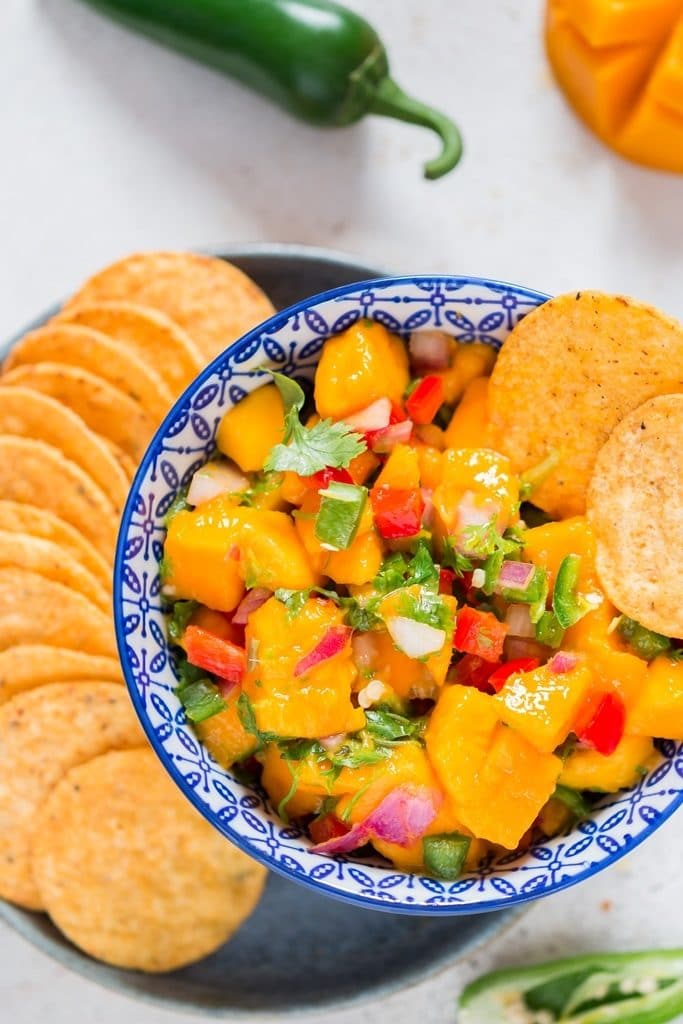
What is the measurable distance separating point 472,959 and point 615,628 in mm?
1481

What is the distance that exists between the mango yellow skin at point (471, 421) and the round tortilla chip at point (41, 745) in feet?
3.69

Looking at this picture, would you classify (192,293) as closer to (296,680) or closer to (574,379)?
(574,379)

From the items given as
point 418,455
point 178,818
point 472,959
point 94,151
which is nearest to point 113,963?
point 178,818

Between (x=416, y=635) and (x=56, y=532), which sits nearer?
(x=416, y=635)

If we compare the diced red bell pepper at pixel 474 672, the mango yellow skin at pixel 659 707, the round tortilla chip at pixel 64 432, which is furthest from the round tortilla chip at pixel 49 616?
the mango yellow skin at pixel 659 707

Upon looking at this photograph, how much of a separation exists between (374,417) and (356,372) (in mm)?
100

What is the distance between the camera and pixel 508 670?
2.25 meters

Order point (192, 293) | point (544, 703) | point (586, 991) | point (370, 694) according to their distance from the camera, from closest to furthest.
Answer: point (544, 703) → point (370, 694) → point (192, 293) → point (586, 991)

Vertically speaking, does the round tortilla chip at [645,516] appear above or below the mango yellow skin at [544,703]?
above

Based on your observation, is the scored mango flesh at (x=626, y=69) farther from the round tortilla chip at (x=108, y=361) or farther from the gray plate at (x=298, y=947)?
the round tortilla chip at (x=108, y=361)

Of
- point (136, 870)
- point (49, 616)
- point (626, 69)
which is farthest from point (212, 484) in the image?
point (626, 69)

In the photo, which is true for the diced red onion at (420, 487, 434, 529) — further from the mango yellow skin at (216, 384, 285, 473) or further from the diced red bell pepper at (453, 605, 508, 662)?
the mango yellow skin at (216, 384, 285, 473)

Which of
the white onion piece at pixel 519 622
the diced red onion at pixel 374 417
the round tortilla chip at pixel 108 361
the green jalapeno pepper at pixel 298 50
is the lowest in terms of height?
the round tortilla chip at pixel 108 361

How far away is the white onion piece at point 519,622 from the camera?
2295 mm
